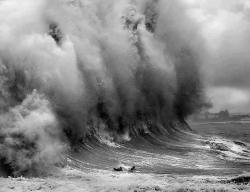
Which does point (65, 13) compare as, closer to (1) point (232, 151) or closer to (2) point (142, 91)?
(2) point (142, 91)

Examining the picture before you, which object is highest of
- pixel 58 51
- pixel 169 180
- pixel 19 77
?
pixel 58 51

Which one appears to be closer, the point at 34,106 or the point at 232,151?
the point at 34,106

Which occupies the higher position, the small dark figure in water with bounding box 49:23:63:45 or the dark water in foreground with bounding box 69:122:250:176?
the small dark figure in water with bounding box 49:23:63:45

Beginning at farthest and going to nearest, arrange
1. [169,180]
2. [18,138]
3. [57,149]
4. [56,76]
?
[56,76], [57,149], [18,138], [169,180]

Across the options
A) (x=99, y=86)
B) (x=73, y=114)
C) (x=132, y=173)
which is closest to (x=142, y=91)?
(x=99, y=86)

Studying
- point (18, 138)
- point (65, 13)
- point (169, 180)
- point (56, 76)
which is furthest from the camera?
point (65, 13)

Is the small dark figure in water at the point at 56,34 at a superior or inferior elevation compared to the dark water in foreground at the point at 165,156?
superior

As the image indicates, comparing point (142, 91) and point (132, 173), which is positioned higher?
point (142, 91)
